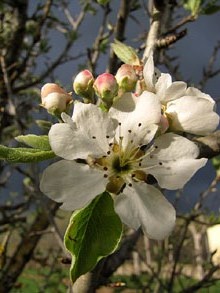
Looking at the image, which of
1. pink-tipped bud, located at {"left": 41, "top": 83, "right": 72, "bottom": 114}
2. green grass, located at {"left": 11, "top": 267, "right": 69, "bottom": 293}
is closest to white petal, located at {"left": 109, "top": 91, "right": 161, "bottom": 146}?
pink-tipped bud, located at {"left": 41, "top": 83, "right": 72, "bottom": 114}

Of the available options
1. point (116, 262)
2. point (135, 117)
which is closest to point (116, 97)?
point (135, 117)

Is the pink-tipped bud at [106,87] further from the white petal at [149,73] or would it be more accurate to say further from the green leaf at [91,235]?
the green leaf at [91,235]

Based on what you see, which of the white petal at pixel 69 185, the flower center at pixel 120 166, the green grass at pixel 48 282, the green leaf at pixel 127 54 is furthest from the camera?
the green grass at pixel 48 282

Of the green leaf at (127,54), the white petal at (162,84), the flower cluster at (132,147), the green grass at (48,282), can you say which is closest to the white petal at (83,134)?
the flower cluster at (132,147)

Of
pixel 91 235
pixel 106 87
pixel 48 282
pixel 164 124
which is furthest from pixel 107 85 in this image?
pixel 48 282

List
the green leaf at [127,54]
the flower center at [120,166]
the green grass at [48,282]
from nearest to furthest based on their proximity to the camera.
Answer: the flower center at [120,166]
the green leaf at [127,54]
the green grass at [48,282]

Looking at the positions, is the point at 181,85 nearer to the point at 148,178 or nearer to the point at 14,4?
the point at 148,178
